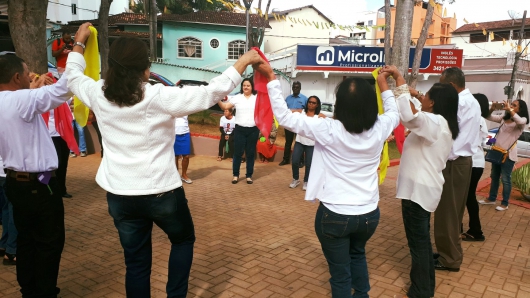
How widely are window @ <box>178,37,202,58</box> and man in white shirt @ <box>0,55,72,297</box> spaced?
25.3m

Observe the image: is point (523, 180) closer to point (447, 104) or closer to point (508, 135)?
point (508, 135)

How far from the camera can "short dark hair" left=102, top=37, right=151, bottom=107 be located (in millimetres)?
2229

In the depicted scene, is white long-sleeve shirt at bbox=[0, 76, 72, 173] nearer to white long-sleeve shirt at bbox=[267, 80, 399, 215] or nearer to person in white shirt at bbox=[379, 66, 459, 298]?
white long-sleeve shirt at bbox=[267, 80, 399, 215]

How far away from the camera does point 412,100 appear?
3.04 metres

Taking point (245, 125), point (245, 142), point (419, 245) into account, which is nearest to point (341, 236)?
point (419, 245)

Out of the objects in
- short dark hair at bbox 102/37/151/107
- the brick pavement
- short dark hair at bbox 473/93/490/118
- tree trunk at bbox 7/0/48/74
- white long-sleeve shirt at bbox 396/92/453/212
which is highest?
tree trunk at bbox 7/0/48/74

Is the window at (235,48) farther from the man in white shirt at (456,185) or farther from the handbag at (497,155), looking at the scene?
the man in white shirt at (456,185)

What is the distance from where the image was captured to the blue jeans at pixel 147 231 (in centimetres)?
236

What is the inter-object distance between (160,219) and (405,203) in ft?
6.35

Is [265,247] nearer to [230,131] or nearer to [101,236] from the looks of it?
[101,236]

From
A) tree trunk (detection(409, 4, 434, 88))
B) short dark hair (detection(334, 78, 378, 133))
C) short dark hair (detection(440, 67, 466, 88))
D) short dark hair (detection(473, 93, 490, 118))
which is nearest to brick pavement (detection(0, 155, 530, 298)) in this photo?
short dark hair (detection(473, 93, 490, 118))

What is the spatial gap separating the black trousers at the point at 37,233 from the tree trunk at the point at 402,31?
28.2 ft

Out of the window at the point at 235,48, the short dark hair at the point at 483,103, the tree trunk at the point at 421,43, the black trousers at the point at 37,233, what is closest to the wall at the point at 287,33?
the window at the point at 235,48

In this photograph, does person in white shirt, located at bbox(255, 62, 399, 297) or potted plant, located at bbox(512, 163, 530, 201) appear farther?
potted plant, located at bbox(512, 163, 530, 201)
